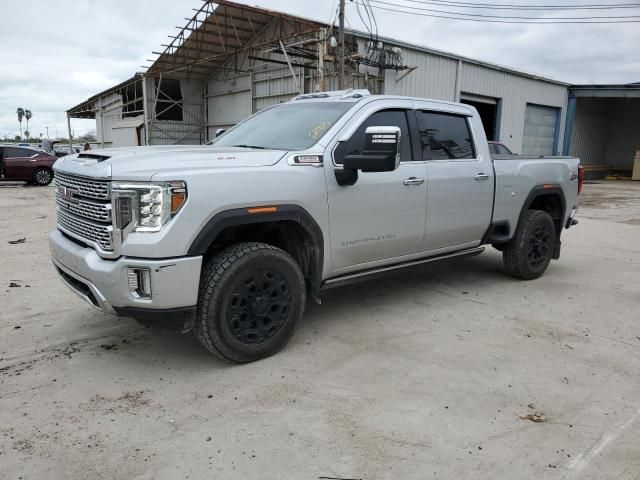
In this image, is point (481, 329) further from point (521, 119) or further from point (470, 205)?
point (521, 119)

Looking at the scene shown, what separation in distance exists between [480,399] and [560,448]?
1.92 feet

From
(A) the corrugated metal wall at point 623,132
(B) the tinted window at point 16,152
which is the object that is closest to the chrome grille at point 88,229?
(B) the tinted window at point 16,152

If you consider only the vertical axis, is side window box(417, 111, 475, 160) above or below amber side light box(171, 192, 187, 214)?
above

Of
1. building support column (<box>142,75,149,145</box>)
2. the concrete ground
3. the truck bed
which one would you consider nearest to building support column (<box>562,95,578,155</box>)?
building support column (<box>142,75,149,145</box>)

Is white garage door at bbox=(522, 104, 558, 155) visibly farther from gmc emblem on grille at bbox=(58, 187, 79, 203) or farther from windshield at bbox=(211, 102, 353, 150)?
gmc emblem on grille at bbox=(58, 187, 79, 203)

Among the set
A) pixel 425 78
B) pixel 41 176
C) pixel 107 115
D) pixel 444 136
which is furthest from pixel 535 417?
pixel 107 115

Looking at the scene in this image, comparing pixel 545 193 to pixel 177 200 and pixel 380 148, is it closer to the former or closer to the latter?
pixel 380 148

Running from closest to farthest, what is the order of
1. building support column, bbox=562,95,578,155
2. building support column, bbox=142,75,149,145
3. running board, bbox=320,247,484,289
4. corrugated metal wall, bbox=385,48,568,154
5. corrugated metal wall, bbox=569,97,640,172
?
running board, bbox=320,247,484,289 < corrugated metal wall, bbox=385,48,568,154 < building support column, bbox=142,75,149,145 < building support column, bbox=562,95,578,155 < corrugated metal wall, bbox=569,97,640,172

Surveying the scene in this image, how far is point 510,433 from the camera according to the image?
114 inches

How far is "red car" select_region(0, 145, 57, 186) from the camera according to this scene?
1820 centimetres

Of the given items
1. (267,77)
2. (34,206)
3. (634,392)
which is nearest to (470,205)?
(634,392)

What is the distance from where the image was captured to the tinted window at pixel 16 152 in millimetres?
18305

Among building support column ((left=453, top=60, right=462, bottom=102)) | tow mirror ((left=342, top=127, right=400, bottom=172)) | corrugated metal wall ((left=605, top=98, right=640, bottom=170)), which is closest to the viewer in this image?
tow mirror ((left=342, top=127, right=400, bottom=172))

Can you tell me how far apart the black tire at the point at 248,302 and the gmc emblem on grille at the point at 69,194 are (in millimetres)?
1073
